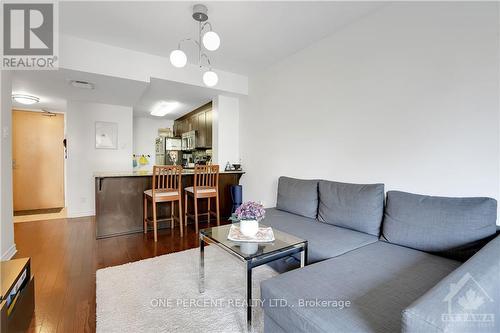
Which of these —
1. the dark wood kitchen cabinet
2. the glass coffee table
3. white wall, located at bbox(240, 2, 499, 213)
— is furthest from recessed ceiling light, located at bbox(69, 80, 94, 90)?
the glass coffee table

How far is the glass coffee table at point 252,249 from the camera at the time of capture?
142 cm

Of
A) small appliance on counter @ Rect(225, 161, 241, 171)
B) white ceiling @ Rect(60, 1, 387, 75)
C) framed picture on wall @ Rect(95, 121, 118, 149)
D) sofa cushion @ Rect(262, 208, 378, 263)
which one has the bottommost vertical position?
sofa cushion @ Rect(262, 208, 378, 263)

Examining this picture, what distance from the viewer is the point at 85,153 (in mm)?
4613

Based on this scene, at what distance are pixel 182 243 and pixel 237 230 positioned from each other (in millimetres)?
1454

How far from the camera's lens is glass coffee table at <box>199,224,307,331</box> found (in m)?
1.42

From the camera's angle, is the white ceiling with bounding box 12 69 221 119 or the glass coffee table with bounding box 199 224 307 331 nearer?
the glass coffee table with bounding box 199 224 307 331

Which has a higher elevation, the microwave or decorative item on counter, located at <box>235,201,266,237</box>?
the microwave

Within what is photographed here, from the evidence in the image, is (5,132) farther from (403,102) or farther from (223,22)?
(403,102)

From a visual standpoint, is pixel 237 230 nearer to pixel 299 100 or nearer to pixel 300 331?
pixel 300 331

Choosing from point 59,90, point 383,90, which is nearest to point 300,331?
point 383,90

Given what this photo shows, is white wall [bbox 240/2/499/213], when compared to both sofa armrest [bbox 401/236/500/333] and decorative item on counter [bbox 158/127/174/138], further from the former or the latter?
decorative item on counter [bbox 158/127/174/138]

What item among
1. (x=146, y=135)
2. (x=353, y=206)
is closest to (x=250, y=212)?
(x=353, y=206)

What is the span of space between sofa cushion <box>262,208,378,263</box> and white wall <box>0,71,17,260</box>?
9.10ft

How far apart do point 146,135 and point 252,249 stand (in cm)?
654
